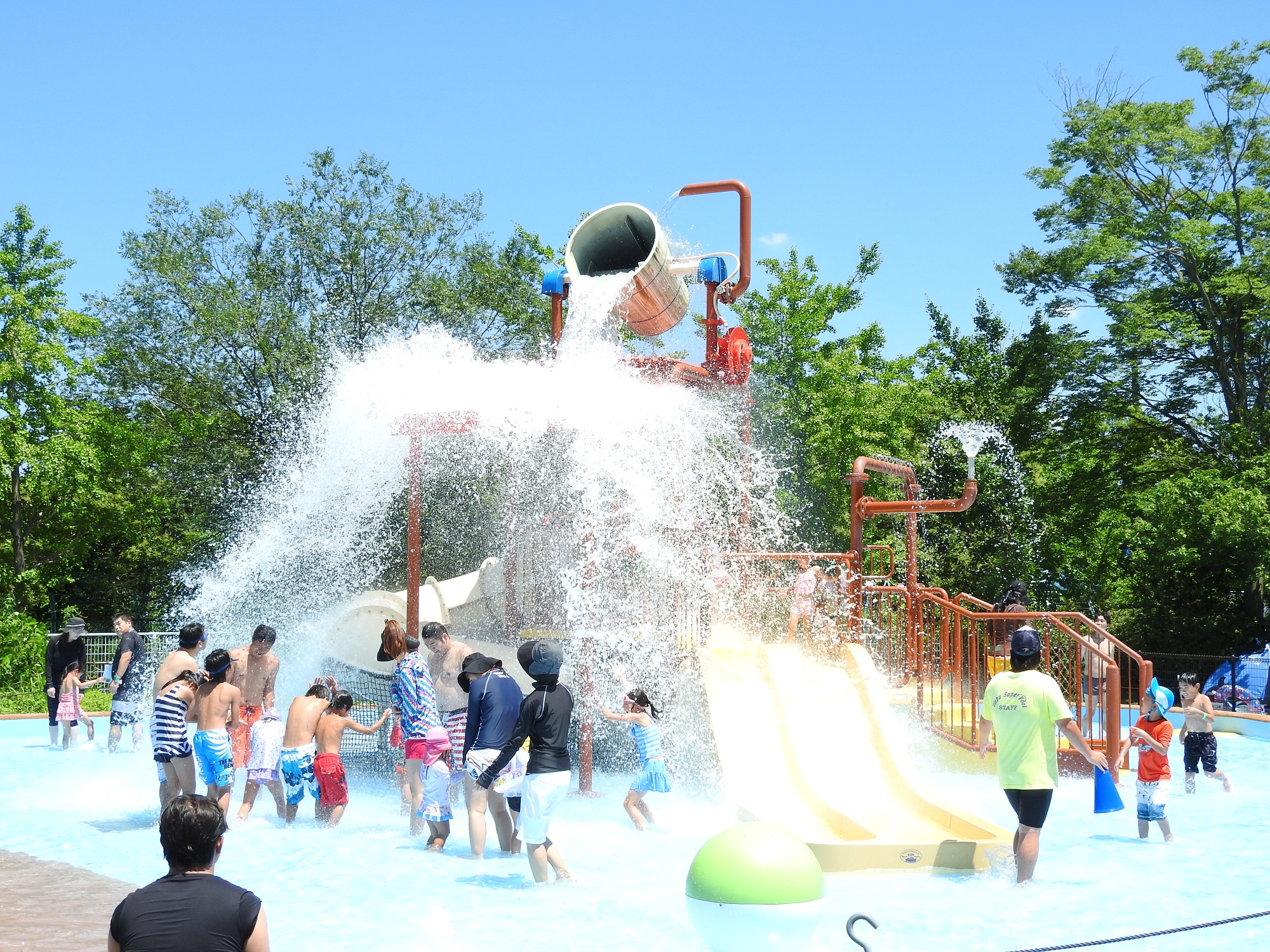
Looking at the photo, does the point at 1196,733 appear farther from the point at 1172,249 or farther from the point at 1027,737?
the point at 1172,249

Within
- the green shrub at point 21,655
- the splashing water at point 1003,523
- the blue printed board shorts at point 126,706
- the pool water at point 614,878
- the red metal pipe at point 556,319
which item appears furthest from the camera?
the splashing water at point 1003,523

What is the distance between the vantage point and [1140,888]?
7652mm

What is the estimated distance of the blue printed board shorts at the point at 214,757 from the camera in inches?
343

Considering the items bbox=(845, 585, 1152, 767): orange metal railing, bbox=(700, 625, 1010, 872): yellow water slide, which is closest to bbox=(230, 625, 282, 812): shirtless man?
bbox=(700, 625, 1010, 872): yellow water slide

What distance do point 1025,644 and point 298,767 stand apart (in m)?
5.78

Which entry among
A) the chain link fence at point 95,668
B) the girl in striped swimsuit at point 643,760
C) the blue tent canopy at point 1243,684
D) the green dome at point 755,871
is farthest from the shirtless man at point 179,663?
the blue tent canopy at point 1243,684

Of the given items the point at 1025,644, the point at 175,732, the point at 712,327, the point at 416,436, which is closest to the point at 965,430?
the point at 712,327

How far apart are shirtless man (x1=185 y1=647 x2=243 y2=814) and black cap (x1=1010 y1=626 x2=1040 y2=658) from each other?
573 cm

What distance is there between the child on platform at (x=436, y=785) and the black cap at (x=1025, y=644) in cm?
419

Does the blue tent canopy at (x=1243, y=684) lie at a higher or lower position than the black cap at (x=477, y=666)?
lower

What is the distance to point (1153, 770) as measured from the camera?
9164 millimetres

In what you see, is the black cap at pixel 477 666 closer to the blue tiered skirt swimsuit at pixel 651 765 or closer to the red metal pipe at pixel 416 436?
Result: the blue tiered skirt swimsuit at pixel 651 765

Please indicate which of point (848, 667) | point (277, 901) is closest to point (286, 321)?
point (848, 667)

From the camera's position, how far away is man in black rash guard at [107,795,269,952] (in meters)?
3.08
